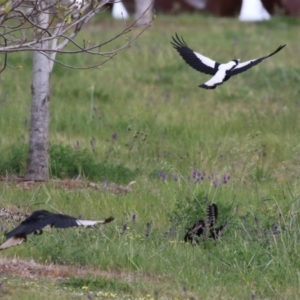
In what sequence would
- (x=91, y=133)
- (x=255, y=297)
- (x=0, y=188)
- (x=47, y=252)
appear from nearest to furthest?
(x=255, y=297) → (x=47, y=252) → (x=0, y=188) → (x=91, y=133)

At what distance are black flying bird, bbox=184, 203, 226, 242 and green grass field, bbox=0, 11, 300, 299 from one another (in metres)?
0.08

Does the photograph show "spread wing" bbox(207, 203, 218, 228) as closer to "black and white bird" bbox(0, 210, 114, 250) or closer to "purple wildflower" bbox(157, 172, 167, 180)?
"black and white bird" bbox(0, 210, 114, 250)

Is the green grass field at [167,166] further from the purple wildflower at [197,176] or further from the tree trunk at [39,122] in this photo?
the tree trunk at [39,122]

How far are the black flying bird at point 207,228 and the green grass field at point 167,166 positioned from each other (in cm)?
8

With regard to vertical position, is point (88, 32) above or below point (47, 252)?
above

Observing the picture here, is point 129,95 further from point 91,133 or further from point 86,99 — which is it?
point 91,133

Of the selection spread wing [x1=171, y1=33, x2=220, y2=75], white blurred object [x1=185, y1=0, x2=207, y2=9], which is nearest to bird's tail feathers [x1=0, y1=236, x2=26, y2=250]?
spread wing [x1=171, y1=33, x2=220, y2=75]

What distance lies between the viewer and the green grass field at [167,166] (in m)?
5.27

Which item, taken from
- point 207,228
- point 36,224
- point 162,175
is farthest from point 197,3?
point 36,224

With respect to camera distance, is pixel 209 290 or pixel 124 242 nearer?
pixel 209 290

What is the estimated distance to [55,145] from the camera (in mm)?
8289

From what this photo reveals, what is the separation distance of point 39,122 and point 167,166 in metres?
1.10

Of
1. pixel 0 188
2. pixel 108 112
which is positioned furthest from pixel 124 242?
pixel 108 112

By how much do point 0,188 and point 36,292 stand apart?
7.95 feet
